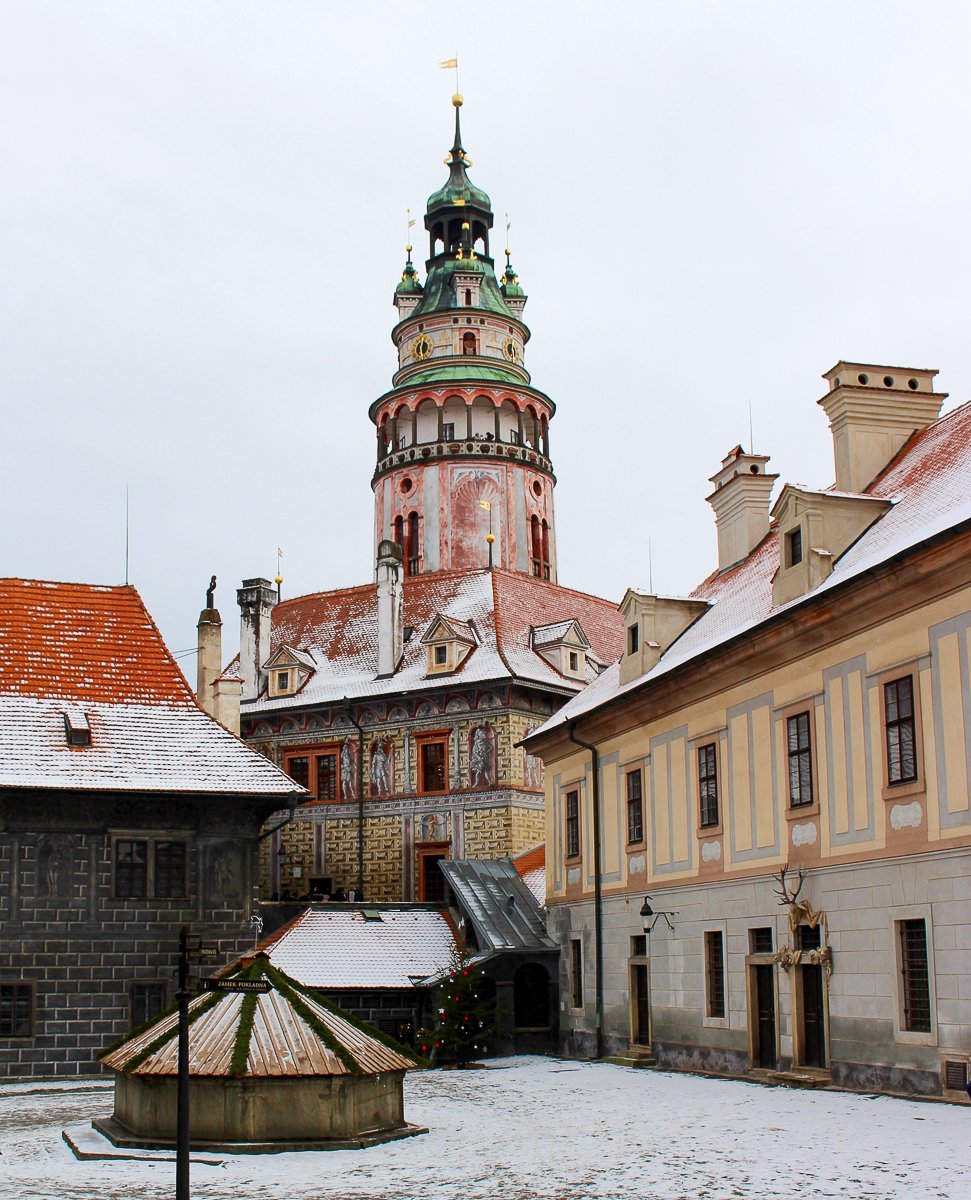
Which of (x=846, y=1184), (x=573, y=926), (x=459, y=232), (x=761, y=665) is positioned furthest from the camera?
Result: (x=459, y=232)

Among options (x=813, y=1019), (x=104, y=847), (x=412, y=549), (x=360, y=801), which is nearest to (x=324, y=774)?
(x=360, y=801)

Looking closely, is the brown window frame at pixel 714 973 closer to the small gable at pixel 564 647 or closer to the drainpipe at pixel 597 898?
the drainpipe at pixel 597 898

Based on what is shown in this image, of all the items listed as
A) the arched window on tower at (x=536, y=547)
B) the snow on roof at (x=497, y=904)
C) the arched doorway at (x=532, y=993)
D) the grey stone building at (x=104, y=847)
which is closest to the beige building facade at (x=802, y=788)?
the arched doorway at (x=532, y=993)

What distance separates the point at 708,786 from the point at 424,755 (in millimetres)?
17595

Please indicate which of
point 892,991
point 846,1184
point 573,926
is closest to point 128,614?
point 573,926

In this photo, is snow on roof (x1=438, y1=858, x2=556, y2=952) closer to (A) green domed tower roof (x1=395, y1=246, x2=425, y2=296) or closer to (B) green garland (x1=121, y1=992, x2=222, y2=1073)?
(B) green garland (x1=121, y1=992, x2=222, y2=1073)

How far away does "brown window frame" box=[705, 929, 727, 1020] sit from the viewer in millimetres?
23453

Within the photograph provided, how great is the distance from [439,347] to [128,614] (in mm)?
27856

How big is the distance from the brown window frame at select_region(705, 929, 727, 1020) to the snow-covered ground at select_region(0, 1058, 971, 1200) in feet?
11.5

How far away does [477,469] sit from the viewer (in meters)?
53.9

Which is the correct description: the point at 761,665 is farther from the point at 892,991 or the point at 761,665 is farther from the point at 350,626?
the point at 350,626

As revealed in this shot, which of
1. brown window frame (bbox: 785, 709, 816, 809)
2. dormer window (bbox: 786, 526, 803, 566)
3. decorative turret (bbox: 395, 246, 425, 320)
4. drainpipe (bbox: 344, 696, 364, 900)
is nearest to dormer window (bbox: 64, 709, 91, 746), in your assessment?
brown window frame (bbox: 785, 709, 816, 809)

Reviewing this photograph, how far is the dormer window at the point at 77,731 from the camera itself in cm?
2750

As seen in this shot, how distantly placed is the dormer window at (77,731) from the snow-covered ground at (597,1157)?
8.66m
